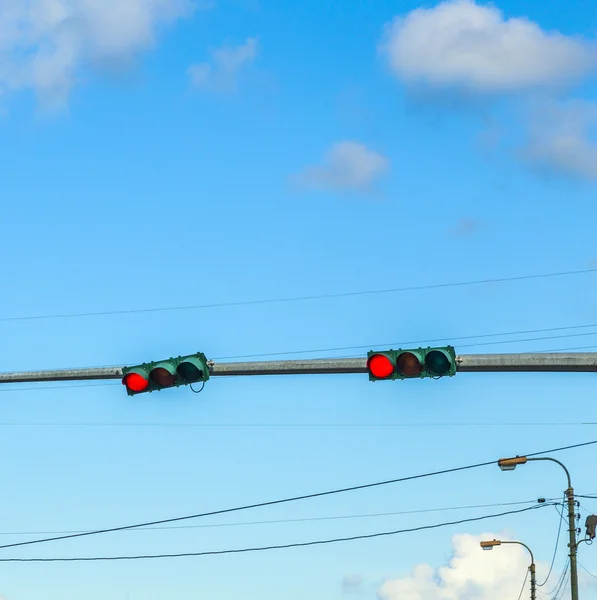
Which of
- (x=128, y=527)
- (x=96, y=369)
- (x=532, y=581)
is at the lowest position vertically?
(x=532, y=581)

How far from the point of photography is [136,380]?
1556 cm

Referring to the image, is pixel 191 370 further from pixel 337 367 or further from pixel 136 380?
pixel 337 367

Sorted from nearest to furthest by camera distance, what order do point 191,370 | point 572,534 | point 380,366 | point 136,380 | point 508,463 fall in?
point 380,366 < point 191,370 < point 136,380 < point 508,463 < point 572,534

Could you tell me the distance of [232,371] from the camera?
51.0 ft

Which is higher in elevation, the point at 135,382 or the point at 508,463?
the point at 135,382

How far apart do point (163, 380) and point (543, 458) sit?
23.5 m

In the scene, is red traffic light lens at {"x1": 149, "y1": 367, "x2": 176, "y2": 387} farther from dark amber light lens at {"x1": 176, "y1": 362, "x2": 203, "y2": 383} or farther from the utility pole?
the utility pole

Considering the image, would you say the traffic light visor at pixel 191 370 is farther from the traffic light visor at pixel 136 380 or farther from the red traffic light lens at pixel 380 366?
the red traffic light lens at pixel 380 366

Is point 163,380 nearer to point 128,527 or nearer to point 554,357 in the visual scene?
point 554,357

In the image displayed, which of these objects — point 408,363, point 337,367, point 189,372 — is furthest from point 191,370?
point 408,363

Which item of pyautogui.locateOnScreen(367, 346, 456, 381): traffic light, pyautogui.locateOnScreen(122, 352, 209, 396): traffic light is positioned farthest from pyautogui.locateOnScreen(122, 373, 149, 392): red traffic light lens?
pyautogui.locateOnScreen(367, 346, 456, 381): traffic light

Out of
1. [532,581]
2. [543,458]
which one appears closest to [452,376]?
[543,458]

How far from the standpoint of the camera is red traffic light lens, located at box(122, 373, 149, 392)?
15547 mm

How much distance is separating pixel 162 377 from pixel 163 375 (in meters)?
0.03
